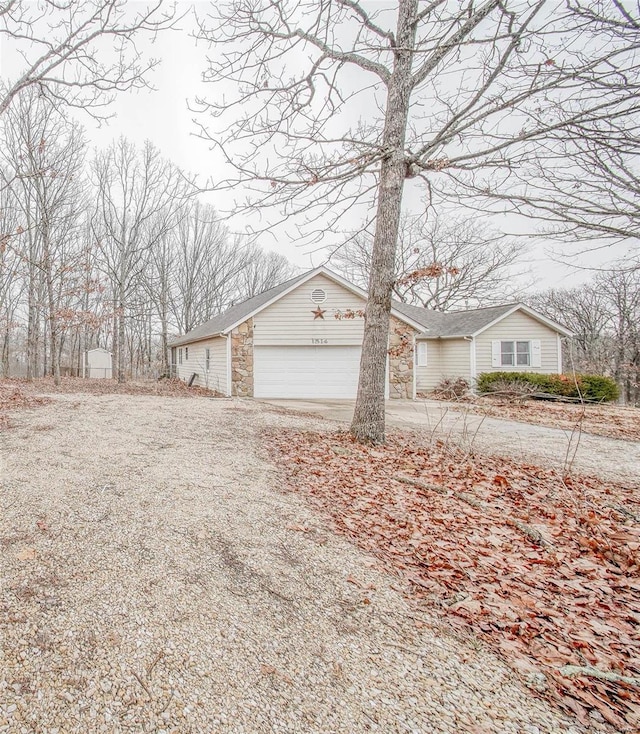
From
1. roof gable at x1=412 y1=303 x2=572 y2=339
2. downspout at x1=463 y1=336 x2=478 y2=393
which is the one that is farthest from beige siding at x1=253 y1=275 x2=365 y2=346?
downspout at x1=463 y1=336 x2=478 y2=393

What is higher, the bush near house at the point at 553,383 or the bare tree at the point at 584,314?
the bare tree at the point at 584,314

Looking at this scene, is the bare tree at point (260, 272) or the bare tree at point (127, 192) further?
the bare tree at point (260, 272)

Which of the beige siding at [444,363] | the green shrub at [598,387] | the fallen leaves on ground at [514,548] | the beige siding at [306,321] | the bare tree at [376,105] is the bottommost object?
the fallen leaves on ground at [514,548]

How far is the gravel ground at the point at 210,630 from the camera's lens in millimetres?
1594

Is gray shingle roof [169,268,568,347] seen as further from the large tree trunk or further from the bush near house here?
the large tree trunk

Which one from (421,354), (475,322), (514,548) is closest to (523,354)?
(475,322)

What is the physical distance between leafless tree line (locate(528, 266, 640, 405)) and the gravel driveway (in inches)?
517

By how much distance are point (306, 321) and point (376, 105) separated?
23.6 ft

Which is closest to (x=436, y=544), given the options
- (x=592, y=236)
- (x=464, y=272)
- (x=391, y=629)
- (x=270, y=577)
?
(x=391, y=629)

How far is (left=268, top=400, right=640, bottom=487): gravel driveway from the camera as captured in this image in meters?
5.63

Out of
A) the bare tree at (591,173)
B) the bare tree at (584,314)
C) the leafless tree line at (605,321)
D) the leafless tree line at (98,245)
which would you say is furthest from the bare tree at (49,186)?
the bare tree at (584,314)

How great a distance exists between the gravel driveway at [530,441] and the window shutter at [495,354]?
6.49m

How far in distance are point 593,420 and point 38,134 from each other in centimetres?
2011

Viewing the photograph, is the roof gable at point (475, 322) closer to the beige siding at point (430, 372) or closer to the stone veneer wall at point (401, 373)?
the beige siding at point (430, 372)
